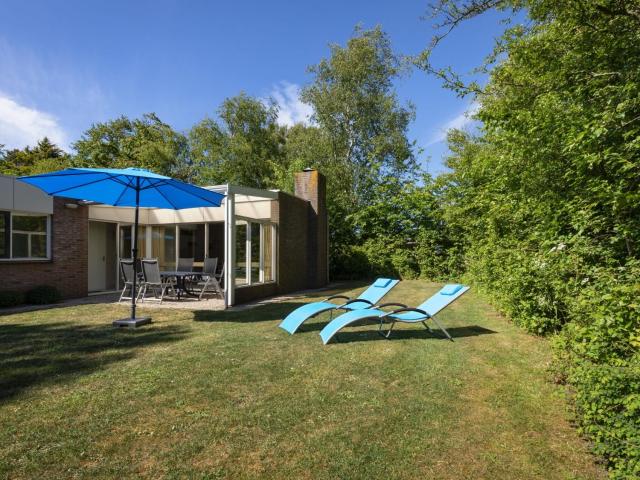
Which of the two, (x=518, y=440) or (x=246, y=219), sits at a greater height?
(x=246, y=219)

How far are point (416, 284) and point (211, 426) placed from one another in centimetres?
1333

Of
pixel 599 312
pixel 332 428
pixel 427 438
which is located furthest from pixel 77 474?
pixel 599 312

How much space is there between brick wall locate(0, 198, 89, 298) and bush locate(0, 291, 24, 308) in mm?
283

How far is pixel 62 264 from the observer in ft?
38.5

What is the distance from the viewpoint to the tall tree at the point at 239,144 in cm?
3038

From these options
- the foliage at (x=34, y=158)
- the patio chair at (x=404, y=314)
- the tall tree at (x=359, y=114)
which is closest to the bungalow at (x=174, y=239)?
the patio chair at (x=404, y=314)

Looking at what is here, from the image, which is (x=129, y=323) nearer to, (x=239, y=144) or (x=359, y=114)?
(x=359, y=114)

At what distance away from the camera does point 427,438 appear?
3309 mm

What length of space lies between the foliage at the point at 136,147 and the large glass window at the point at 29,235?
21.5 m

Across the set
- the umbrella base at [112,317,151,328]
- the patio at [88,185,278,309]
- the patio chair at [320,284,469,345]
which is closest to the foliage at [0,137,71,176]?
the patio at [88,185,278,309]

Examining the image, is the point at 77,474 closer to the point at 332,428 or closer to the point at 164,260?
the point at 332,428

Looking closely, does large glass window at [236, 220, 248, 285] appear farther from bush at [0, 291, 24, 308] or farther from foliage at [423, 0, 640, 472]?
foliage at [423, 0, 640, 472]

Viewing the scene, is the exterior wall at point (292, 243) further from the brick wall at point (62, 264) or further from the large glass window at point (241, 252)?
the brick wall at point (62, 264)

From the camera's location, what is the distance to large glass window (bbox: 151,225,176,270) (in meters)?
15.1
